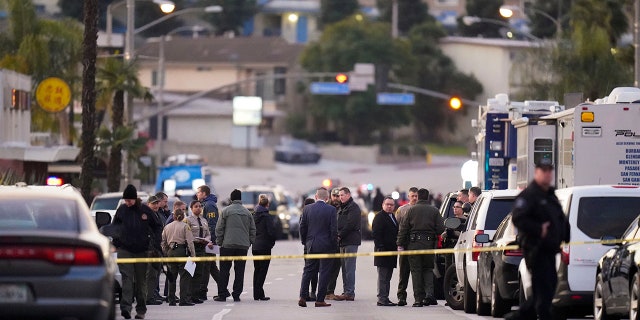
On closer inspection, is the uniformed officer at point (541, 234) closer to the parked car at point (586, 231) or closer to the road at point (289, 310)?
the parked car at point (586, 231)

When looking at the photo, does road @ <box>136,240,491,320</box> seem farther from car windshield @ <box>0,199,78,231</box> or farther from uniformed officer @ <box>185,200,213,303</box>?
car windshield @ <box>0,199,78,231</box>

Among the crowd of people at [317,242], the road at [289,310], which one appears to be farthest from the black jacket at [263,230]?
the road at [289,310]

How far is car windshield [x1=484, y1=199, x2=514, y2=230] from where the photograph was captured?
22.6 metres

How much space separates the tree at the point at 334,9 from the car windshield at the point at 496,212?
112 m

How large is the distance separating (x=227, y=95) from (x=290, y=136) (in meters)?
7.01

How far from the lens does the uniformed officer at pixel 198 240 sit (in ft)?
85.1

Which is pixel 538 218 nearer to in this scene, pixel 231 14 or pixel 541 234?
pixel 541 234

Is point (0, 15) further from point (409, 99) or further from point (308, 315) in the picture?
point (308, 315)

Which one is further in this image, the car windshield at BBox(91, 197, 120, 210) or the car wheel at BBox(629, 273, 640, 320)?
the car windshield at BBox(91, 197, 120, 210)

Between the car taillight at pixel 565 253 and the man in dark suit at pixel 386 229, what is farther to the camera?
the man in dark suit at pixel 386 229

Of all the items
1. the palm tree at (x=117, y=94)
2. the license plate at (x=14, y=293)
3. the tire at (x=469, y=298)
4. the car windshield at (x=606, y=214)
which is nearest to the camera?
the license plate at (x=14, y=293)

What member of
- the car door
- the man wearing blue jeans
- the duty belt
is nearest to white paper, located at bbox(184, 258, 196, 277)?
the man wearing blue jeans

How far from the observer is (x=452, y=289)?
24766mm

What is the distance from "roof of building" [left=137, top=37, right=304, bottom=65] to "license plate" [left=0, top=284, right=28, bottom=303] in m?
101
